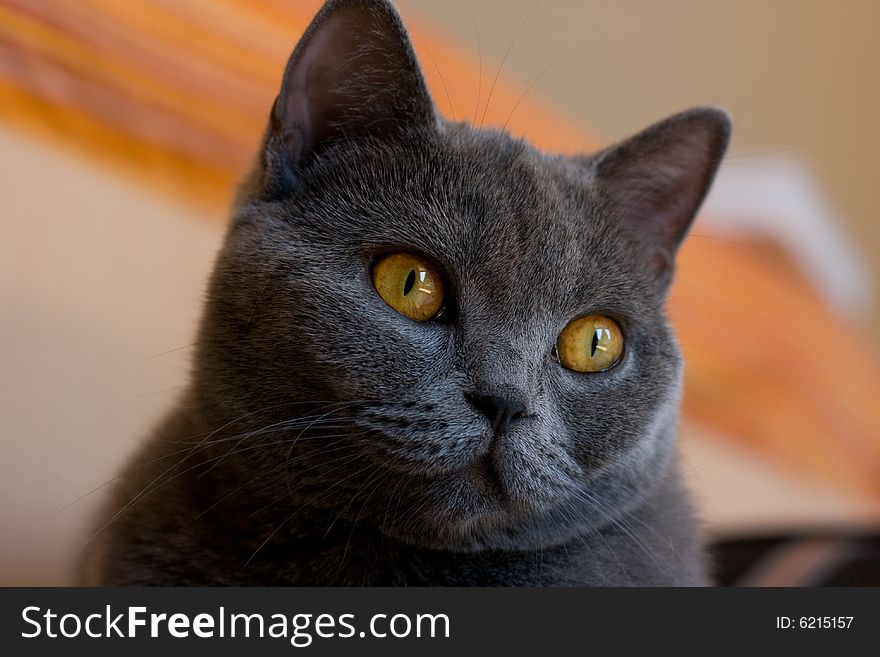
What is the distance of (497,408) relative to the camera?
716mm

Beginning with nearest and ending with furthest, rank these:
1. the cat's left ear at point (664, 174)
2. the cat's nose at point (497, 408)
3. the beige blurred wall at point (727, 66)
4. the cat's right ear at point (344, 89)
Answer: the cat's nose at point (497, 408) < the cat's right ear at point (344, 89) < the cat's left ear at point (664, 174) < the beige blurred wall at point (727, 66)

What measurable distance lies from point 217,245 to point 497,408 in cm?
76

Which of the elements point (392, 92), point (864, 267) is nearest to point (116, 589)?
point (392, 92)

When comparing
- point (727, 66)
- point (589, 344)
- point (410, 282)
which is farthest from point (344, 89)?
point (727, 66)

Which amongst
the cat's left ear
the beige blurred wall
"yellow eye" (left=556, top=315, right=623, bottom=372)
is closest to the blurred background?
the beige blurred wall

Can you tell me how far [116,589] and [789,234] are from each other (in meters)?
2.40

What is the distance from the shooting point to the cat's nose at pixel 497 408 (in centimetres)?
71

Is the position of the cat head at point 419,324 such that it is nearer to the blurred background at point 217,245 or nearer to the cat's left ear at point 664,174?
the cat's left ear at point 664,174

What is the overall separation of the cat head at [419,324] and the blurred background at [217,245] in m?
0.18

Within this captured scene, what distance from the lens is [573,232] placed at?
86cm

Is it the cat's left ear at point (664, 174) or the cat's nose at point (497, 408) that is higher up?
the cat's left ear at point (664, 174)

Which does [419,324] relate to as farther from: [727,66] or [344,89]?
[727,66]

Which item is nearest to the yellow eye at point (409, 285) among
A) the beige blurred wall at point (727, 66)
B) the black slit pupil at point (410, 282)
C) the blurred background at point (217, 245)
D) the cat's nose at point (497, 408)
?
the black slit pupil at point (410, 282)

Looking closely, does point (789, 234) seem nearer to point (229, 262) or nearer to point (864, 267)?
point (864, 267)
